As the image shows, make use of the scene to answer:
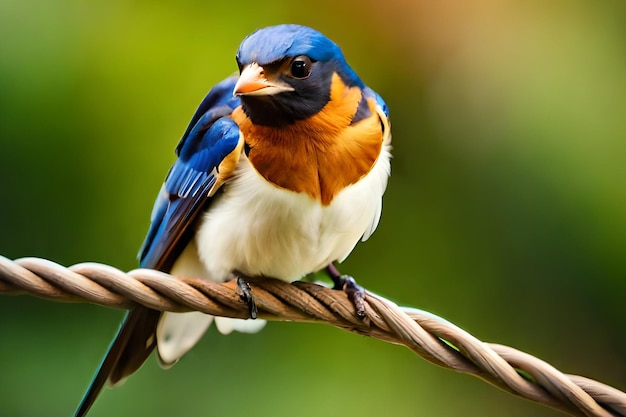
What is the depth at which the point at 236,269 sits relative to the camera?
869mm

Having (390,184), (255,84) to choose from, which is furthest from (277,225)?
(390,184)

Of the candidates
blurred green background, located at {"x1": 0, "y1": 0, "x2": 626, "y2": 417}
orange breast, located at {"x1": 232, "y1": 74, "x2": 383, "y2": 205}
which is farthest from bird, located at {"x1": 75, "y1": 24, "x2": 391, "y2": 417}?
blurred green background, located at {"x1": 0, "y1": 0, "x2": 626, "y2": 417}

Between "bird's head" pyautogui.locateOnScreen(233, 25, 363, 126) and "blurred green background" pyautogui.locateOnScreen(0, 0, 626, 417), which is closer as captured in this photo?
"bird's head" pyautogui.locateOnScreen(233, 25, 363, 126)

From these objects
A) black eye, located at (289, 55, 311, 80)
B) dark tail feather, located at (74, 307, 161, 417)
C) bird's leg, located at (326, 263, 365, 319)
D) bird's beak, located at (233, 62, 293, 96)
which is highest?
black eye, located at (289, 55, 311, 80)

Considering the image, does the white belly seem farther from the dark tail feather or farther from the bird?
the dark tail feather

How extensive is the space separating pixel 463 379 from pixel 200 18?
774 millimetres

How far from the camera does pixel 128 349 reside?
0.92 metres

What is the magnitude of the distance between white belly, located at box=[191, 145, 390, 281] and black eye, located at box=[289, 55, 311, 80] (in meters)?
0.11

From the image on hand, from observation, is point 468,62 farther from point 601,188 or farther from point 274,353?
point 274,353

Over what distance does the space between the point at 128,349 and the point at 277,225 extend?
26 centimetres

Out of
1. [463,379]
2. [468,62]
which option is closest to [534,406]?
[463,379]

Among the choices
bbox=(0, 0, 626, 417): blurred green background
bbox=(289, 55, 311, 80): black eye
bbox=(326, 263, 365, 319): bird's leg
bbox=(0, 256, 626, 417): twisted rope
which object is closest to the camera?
bbox=(0, 256, 626, 417): twisted rope

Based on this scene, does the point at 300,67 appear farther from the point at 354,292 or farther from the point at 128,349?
the point at 128,349

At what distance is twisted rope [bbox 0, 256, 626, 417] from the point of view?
570mm
